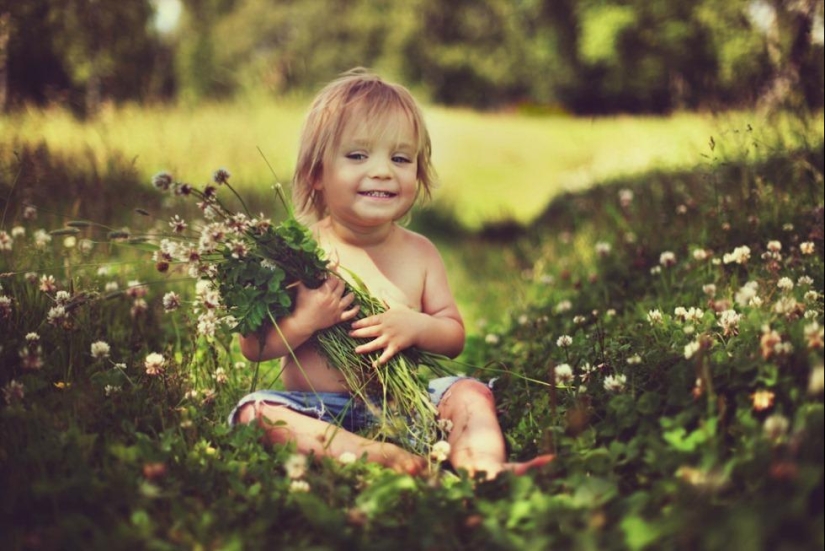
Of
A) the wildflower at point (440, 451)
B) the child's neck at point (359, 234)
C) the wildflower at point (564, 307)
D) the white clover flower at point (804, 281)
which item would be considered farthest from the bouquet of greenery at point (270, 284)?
the white clover flower at point (804, 281)

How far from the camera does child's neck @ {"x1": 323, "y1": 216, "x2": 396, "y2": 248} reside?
126 inches

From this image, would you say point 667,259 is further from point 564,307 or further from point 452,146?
point 452,146

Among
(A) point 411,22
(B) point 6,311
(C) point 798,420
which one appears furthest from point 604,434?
(A) point 411,22

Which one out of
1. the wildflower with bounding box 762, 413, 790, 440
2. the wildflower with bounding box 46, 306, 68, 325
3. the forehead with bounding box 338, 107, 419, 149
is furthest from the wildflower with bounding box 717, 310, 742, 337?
the wildflower with bounding box 46, 306, 68, 325

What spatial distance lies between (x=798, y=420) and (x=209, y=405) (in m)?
1.98

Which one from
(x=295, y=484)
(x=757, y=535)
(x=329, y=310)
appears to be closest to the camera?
(x=757, y=535)

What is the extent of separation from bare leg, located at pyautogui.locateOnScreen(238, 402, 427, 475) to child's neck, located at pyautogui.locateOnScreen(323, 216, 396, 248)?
0.82m

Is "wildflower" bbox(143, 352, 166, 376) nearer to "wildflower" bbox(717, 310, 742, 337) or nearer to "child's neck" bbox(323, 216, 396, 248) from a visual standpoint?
"child's neck" bbox(323, 216, 396, 248)

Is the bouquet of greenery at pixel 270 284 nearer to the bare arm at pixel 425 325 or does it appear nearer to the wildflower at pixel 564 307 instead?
the bare arm at pixel 425 325

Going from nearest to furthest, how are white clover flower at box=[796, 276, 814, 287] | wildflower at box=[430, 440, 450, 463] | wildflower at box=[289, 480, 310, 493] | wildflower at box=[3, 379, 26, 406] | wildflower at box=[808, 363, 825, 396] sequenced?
1. wildflower at box=[808, 363, 825, 396]
2. wildflower at box=[289, 480, 310, 493]
3. wildflower at box=[3, 379, 26, 406]
4. wildflower at box=[430, 440, 450, 463]
5. white clover flower at box=[796, 276, 814, 287]

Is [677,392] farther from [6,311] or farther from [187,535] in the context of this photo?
[6,311]

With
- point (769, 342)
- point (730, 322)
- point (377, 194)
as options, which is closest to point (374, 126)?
point (377, 194)

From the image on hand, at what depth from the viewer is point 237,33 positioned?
42.3 meters

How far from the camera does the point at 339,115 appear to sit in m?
3.07
